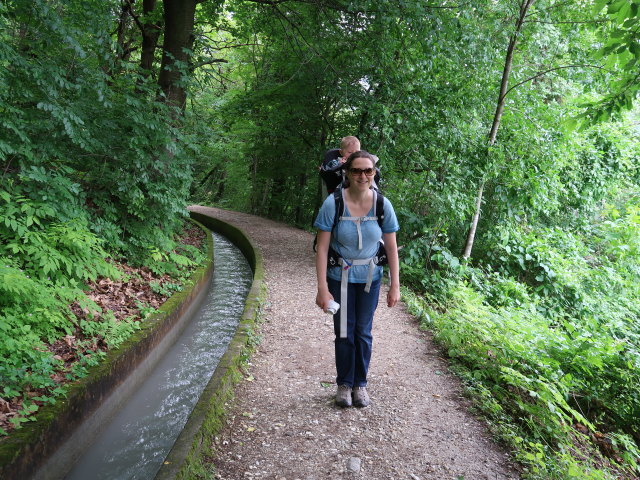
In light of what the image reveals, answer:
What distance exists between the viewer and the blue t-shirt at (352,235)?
10.4ft

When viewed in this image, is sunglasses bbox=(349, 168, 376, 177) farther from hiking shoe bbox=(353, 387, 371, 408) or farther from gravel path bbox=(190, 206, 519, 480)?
gravel path bbox=(190, 206, 519, 480)

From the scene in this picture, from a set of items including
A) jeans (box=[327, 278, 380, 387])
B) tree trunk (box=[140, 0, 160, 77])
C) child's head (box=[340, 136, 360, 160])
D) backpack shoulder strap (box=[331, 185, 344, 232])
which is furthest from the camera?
tree trunk (box=[140, 0, 160, 77])

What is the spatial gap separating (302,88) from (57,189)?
8.68m

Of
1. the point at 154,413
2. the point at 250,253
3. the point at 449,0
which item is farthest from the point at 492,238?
the point at 154,413

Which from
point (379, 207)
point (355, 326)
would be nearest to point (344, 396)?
point (355, 326)

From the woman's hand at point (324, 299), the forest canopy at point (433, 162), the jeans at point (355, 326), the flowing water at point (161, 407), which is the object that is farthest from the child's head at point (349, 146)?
the flowing water at point (161, 407)

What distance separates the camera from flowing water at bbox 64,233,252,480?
3.70 metres

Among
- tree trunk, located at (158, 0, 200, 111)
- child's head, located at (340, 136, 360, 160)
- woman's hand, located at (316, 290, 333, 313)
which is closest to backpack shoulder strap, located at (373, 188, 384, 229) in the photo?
woman's hand, located at (316, 290, 333, 313)

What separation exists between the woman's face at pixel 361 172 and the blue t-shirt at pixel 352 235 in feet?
0.64

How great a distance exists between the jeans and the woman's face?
2.51 feet

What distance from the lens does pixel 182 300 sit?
6.66 metres

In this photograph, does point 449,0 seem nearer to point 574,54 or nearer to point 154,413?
point 574,54

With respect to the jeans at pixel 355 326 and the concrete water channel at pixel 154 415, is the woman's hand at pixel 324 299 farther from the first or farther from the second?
the concrete water channel at pixel 154 415

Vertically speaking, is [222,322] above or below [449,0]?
below
